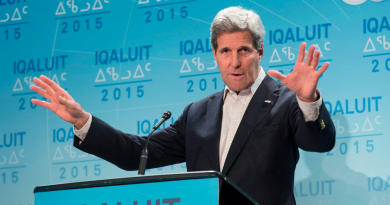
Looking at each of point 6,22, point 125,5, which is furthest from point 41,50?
point 125,5

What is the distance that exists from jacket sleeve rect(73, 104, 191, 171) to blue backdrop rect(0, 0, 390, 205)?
54 centimetres

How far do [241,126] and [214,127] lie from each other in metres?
0.17

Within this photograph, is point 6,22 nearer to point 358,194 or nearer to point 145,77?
point 145,77

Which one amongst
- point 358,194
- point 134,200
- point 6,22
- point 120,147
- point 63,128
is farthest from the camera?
point 6,22

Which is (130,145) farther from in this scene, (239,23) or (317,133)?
(317,133)

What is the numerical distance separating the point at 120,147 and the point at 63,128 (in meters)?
1.22

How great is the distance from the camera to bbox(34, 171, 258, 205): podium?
5.03 feet

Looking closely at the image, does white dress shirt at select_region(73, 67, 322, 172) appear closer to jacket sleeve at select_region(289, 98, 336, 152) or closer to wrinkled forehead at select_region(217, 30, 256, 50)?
wrinkled forehead at select_region(217, 30, 256, 50)

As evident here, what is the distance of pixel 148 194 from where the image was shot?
1.63 metres

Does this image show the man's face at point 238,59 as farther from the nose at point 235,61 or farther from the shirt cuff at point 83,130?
the shirt cuff at point 83,130

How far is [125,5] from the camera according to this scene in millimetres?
3449

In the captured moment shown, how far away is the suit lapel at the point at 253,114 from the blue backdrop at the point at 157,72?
0.57 meters

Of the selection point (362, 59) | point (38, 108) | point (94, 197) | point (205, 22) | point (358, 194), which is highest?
point (205, 22)

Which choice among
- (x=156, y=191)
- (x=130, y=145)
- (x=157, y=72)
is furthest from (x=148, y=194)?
(x=157, y=72)
